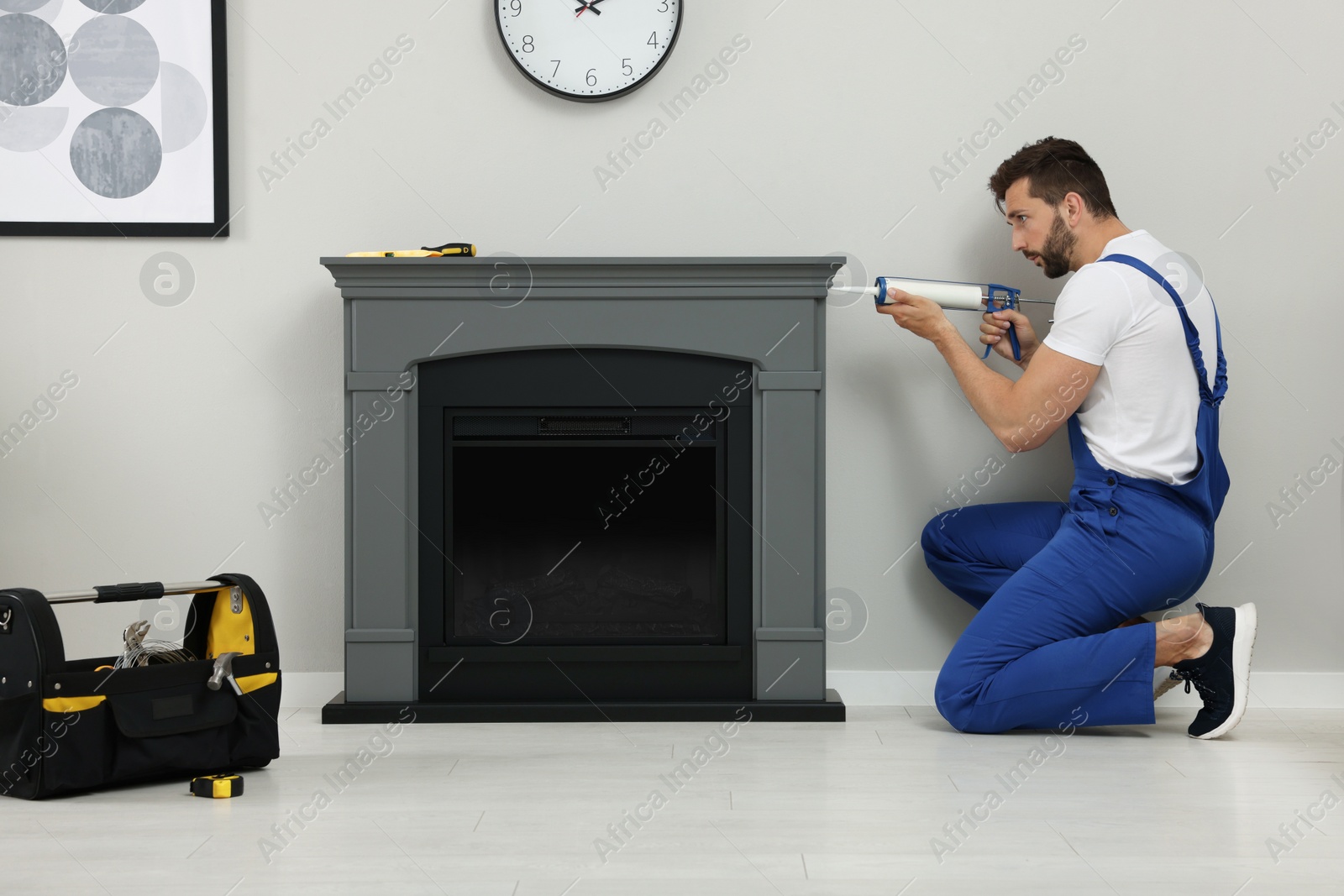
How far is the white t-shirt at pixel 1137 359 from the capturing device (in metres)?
2.13

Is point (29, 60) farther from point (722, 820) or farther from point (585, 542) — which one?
point (722, 820)

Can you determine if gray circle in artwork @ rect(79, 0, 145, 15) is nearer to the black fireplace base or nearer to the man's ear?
the black fireplace base

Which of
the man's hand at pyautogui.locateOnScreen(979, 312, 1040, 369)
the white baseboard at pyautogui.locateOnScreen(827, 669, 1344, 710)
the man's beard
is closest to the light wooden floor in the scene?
the white baseboard at pyautogui.locateOnScreen(827, 669, 1344, 710)

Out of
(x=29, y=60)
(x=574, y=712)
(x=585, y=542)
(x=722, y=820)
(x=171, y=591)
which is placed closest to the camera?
(x=722, y=820)

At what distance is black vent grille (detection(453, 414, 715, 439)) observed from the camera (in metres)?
2.36

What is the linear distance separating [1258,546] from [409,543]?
6.44 feet

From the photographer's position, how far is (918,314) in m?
2.31

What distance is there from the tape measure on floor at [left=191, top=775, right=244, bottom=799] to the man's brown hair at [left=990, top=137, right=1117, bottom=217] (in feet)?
6.33

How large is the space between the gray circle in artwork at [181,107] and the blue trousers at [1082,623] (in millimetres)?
2084

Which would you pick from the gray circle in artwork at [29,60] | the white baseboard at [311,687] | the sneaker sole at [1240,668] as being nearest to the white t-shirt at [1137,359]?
the sneaker sole at [1240,668]

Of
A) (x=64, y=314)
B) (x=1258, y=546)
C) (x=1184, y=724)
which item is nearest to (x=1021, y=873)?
(x=1184, y=724)

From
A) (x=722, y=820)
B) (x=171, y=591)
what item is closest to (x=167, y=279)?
(x=171, y=591)

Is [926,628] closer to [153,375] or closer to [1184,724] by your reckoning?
[1184,724]

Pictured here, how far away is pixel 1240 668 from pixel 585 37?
77.2 inches
